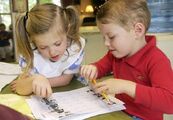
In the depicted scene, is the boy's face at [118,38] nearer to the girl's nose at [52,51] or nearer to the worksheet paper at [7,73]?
the girl's nose at [52,51]

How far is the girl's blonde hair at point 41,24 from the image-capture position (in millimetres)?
1048

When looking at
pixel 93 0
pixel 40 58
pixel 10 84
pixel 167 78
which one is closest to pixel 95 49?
pixel 93 0

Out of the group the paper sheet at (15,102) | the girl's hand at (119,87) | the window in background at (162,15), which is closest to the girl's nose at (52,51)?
the paper sheet at (15,102)

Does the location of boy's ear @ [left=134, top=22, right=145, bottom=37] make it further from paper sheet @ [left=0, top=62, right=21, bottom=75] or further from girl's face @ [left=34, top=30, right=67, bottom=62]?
paper sheet @ [left=0, top=62, right=21, bottom=75]

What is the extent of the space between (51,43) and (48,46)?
0.7 inches

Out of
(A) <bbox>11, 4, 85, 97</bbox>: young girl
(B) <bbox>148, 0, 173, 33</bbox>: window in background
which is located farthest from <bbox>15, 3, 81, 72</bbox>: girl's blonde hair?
(B) <bbox>148, 0, 173, 33</bbox>: window in background

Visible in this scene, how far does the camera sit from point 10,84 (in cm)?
106

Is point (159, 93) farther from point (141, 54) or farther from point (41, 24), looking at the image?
point (41, 24)

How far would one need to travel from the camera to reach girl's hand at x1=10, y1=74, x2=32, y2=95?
95cm

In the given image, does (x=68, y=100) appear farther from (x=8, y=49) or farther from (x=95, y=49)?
(x=8, y=49)

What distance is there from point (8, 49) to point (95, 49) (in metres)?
2.23

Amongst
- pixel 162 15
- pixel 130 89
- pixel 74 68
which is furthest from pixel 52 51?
pixel 162 15

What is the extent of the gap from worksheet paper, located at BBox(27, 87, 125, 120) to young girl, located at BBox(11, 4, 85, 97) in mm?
88

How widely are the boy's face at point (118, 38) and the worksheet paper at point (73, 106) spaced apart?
166 mm
